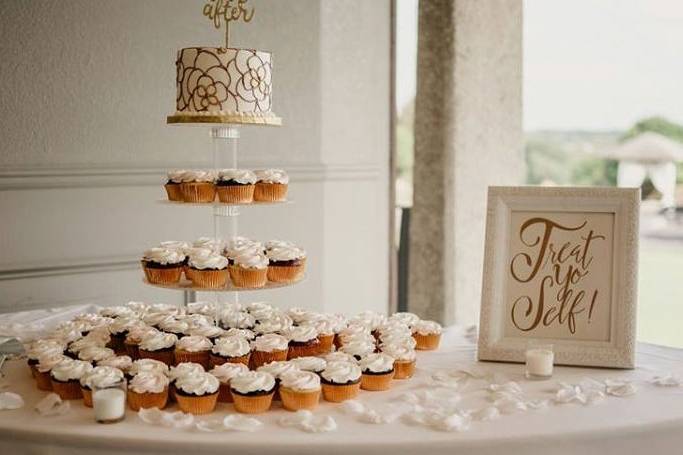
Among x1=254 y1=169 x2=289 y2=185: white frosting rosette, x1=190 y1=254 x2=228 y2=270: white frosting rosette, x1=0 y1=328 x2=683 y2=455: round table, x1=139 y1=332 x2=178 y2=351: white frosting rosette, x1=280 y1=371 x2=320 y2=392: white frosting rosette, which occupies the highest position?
x1=254 y1=169 x2=289 y2=185: white frosting rosette

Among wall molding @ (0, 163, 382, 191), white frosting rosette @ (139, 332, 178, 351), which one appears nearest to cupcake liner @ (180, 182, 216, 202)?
white frosting rosette @ (139, 332, 178, 351)

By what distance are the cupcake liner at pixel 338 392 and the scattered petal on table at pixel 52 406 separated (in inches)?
21.2

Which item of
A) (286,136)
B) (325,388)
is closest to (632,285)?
(325,388)

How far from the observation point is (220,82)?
86.4 inches

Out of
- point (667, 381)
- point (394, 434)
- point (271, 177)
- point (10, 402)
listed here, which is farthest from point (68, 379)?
point (667, 381)

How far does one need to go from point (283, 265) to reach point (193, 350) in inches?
15.0

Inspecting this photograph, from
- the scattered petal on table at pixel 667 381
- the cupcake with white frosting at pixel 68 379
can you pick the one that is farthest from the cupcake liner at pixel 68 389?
the scattered petal on table at pixel 667 381

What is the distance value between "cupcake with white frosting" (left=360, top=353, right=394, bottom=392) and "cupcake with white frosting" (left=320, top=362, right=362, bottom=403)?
0.06 m

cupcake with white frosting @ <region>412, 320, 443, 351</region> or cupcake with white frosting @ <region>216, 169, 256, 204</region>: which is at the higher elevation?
cupcake with white frosting @ <region>216, 169, 256, 204</region>

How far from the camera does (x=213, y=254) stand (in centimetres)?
217

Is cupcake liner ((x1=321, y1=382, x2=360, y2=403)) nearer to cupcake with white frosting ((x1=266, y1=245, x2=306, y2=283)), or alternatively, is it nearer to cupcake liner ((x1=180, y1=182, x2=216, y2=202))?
cupcake with white frosting ((x1=266, y1=245, x2=306, y2=283))

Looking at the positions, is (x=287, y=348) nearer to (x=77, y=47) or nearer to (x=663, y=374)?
(x=663, y=374)

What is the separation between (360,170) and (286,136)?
499mm

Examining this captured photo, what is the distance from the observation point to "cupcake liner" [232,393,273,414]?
1.76m
